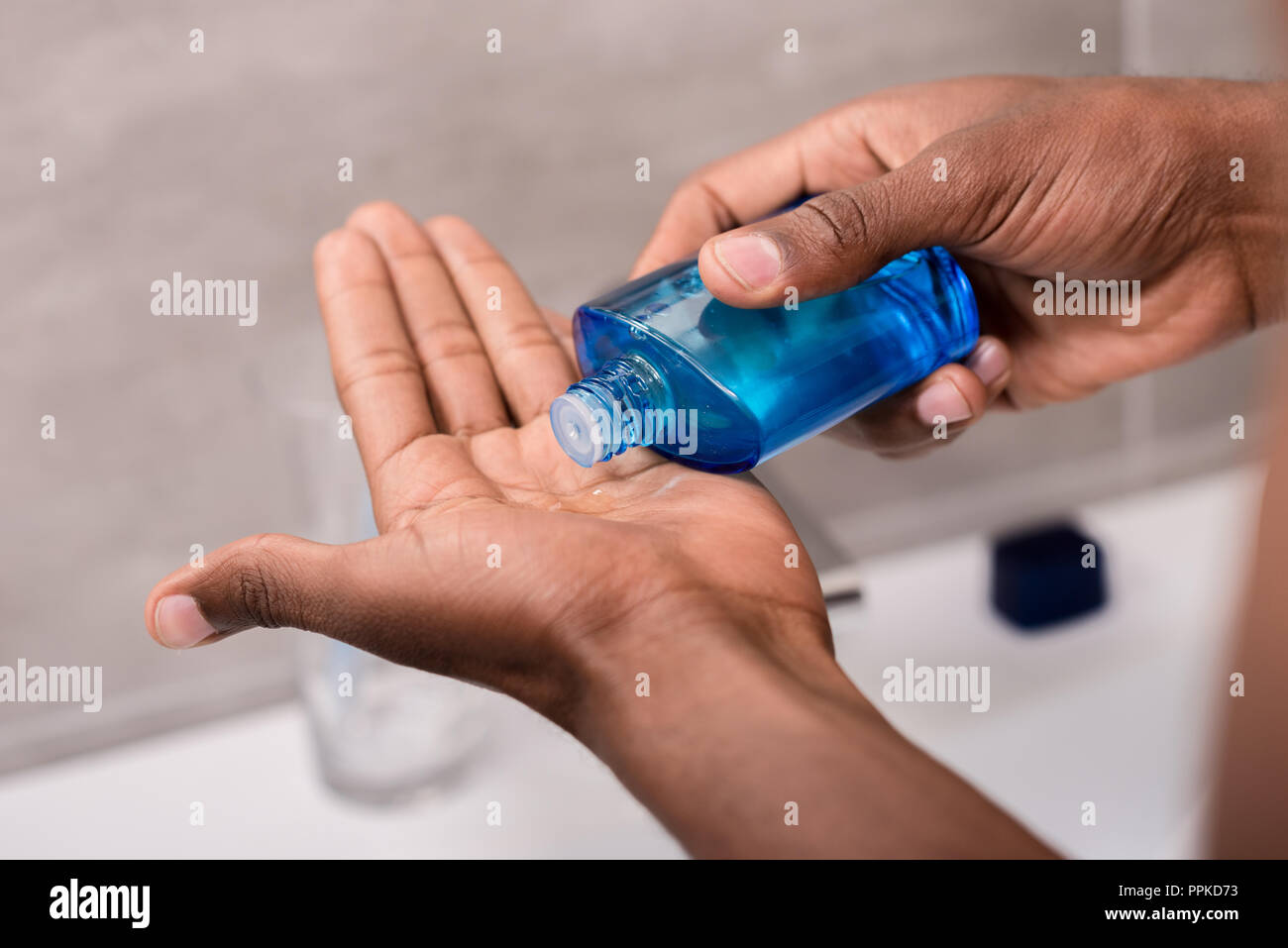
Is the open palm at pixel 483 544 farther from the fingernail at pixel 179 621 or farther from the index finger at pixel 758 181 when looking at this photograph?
the index finger at pixel 758 181

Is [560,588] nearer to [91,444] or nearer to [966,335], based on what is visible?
[966,335]

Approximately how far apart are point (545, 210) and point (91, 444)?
1.19ft

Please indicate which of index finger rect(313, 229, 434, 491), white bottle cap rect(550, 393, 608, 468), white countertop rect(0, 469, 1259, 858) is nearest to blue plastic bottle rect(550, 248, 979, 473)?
white bottle cap rect(550, 393, 608, 468)

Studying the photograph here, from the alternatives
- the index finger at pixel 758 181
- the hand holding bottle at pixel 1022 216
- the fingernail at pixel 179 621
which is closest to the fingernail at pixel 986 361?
the hand holding bottle at pixel 1022 216

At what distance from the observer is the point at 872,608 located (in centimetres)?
99


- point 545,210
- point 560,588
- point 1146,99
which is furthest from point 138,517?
point 1146,99

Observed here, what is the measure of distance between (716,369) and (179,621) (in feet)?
0.83

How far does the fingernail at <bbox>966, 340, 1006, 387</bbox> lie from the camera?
622 millimetres

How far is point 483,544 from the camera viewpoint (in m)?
0.45

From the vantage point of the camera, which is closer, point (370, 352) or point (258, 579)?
point (258, 579)

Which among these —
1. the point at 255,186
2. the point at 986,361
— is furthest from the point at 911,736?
the point at 255,186

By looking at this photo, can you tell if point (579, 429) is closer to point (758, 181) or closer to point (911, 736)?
point (758, 181)

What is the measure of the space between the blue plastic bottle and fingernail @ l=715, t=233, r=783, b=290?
0.02 meters

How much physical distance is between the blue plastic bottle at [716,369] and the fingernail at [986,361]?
100 mm
